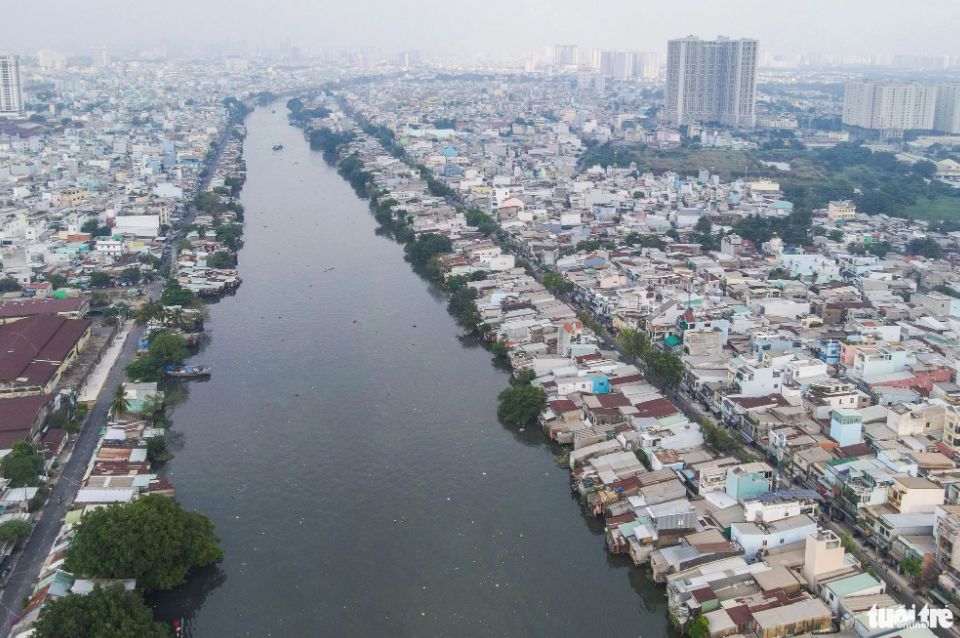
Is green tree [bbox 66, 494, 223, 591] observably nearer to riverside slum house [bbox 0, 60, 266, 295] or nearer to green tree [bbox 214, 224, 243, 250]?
riverside slum house [bbox 0, 60, 266, 295]

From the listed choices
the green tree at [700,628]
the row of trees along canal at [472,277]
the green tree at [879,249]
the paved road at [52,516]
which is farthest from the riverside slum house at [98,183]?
the green tree at [879,249]

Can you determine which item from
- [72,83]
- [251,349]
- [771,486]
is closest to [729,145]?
[251,349]

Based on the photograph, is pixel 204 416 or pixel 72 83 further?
pixel 72 83

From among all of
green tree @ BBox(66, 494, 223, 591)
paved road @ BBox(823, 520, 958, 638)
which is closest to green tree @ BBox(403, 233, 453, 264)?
green tree @ BBox(66, 494, 223, 591)

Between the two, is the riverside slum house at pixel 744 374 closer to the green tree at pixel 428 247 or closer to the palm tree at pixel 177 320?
the green tree at pixel 428 247

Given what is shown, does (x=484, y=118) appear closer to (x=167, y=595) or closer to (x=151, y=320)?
(x=151, y=320)

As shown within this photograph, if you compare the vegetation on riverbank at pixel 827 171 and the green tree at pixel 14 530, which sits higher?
the vegetation on riverbank at pixel 827 171
